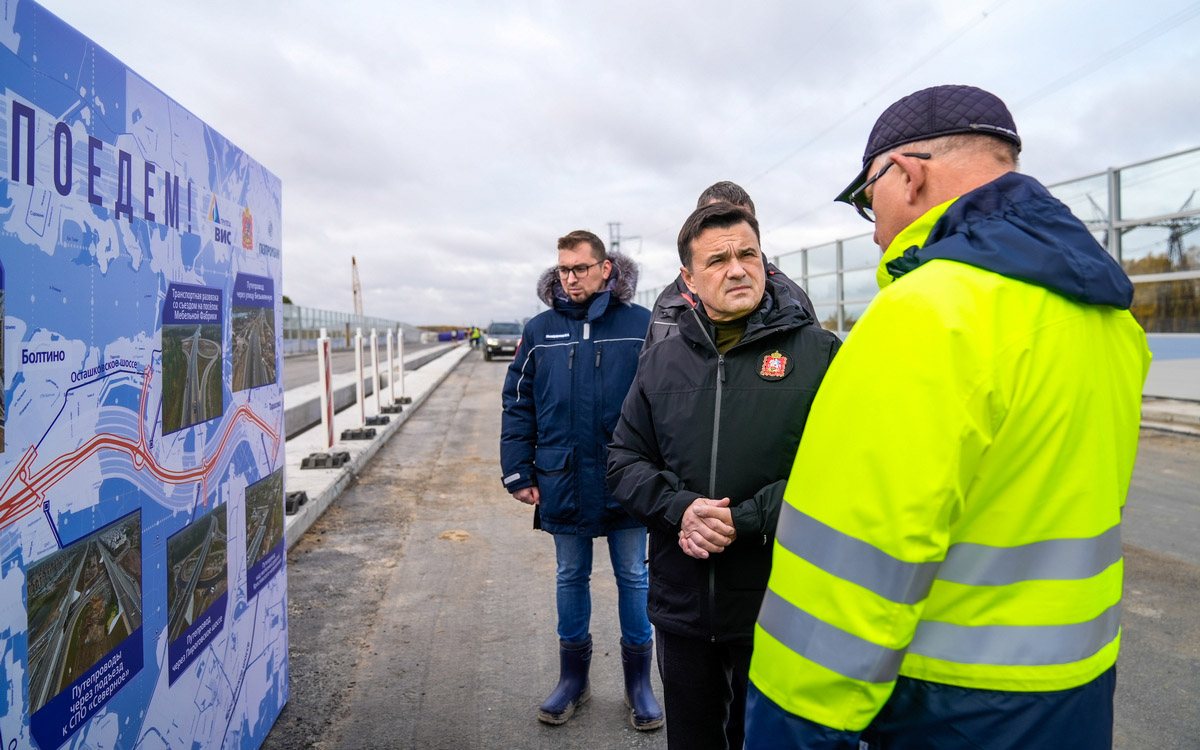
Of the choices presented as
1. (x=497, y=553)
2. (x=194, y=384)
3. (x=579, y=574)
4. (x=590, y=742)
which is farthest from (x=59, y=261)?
(x=497, y=553)

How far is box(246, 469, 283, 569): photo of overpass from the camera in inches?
114

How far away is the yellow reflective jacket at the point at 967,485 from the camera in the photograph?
44.8 inches

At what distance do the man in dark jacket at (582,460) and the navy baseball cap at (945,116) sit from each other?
6.40 ft

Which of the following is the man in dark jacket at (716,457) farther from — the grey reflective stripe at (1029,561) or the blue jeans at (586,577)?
the blue jeans at (586,577)

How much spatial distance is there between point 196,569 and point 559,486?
1.42m

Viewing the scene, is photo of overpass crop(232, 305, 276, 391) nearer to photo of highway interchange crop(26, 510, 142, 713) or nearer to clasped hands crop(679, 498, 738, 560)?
photo of highway interchange crop(26, 510, 142, 713)

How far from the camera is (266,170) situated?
9.93 feet

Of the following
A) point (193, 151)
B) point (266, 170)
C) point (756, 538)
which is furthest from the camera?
point (266, 170)

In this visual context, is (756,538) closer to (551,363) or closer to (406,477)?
(551,363)

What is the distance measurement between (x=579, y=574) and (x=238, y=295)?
71.4 inches

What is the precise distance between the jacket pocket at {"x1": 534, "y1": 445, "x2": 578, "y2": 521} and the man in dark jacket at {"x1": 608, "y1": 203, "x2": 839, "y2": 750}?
0.91 m

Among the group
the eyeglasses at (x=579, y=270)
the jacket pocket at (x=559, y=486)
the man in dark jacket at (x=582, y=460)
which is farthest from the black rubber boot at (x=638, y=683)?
the eyeglasses at (x=579, y=270)

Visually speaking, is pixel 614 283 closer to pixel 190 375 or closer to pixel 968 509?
pixel 190 375

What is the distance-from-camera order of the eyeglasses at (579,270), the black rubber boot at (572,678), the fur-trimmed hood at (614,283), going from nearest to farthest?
1. the black rubber boot at (572,678)
2. the eyeglasses at (579,270)
3. the fur-trimmed hood at (614,283)
